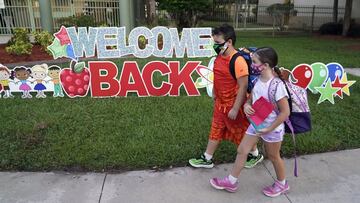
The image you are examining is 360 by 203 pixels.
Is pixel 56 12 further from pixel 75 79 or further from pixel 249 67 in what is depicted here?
pixel 249 67

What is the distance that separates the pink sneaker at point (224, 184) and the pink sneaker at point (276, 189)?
0.29 meters

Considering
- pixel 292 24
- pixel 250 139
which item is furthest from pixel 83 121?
pixel 292 24

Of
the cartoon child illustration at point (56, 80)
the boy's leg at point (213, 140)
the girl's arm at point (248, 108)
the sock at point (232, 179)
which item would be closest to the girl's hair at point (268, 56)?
the girl's arm at point (248, 108)

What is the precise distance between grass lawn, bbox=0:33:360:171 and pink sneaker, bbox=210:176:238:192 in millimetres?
562

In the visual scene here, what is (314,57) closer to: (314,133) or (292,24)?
(314,133)

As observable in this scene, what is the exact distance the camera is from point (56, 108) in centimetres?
560

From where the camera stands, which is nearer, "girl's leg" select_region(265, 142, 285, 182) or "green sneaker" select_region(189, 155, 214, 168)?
"girl's leg" select_region(265, 142, 285, 182)

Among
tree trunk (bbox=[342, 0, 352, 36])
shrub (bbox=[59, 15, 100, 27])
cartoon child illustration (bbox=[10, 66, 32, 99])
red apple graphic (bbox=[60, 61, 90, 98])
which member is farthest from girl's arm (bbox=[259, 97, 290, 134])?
tree trunk (bbox=[342, 0, 352, 36])

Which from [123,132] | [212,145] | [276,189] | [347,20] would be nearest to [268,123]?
[276,189]

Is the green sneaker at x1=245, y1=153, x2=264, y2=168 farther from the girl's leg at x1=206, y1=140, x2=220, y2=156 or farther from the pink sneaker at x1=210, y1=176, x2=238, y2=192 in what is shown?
the pink sneaker at x1=210, y1=176, x2=238, y2=192

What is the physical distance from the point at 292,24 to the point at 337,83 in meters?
17.7

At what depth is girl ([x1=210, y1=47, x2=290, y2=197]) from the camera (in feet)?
9.51

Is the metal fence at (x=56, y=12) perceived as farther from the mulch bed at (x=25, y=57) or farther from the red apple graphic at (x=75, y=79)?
the red apple graphic at (x=75, y=79)

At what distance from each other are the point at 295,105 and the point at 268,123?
270 millimetres
